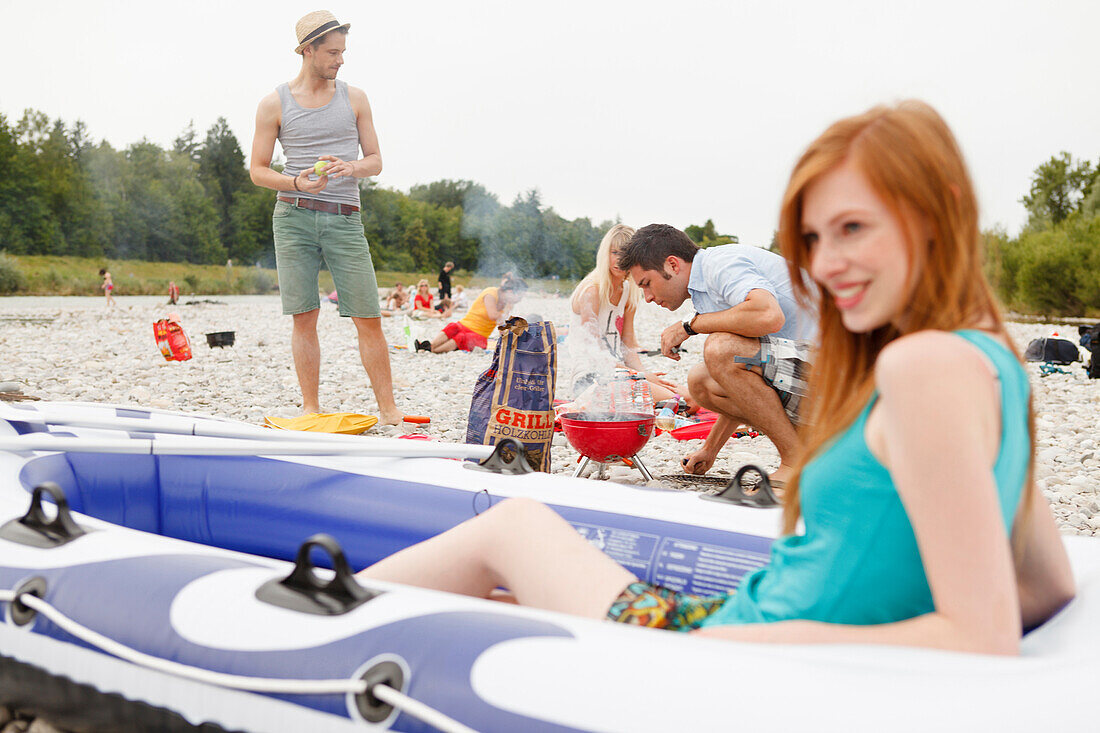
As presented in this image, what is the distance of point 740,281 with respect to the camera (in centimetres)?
354

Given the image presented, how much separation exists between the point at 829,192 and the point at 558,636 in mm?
799

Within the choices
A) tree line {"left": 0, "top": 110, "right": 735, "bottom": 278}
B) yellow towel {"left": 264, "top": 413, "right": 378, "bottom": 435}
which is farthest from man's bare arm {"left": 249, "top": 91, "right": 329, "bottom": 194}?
tree line {"left": 0, "top": 110, "right": 735, "bottom": 278}

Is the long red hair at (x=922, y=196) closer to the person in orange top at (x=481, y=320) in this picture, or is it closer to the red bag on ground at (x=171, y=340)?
the person in orange top at (x=481, y=320)

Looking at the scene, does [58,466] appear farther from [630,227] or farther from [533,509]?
[630,227]

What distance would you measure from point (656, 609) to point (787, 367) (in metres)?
2.18

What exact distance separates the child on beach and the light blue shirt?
2221 mm

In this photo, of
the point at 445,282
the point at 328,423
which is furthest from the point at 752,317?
the point at 445,282

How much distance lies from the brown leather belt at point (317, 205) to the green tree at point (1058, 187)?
32296mm

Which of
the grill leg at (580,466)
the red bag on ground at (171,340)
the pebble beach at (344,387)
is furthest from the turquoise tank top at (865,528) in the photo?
the red bag on ground at (171,340)

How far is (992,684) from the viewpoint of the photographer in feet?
3.54

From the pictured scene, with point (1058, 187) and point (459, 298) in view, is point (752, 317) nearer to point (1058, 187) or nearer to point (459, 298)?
point (459, 298)

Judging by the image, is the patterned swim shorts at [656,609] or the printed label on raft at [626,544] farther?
the printed label on raft at [626,544]

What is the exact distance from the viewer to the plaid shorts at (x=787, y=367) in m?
3.46

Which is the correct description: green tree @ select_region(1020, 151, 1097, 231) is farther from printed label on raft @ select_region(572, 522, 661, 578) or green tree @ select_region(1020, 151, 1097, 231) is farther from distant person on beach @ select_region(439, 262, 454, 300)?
printed label on raft @ select_region(572, 522, 661, 578)
